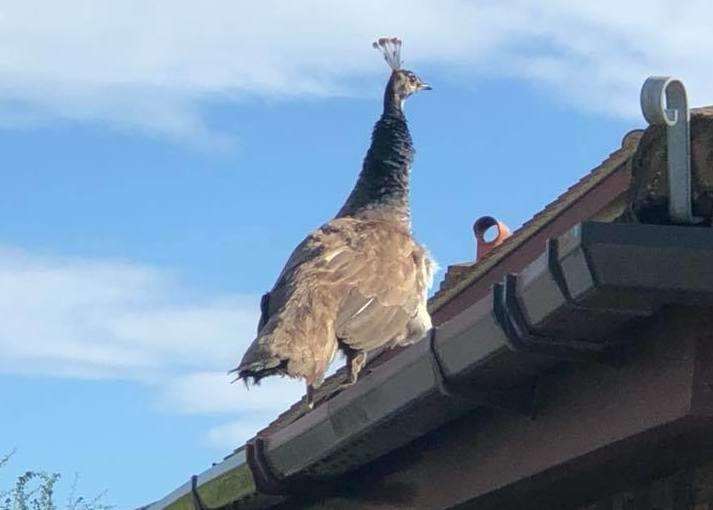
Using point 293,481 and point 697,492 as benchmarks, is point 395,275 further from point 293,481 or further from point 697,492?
point 697,492

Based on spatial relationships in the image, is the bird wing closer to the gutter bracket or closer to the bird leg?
the bird leg

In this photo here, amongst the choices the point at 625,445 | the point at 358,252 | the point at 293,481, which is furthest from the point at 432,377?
the point at 358,252

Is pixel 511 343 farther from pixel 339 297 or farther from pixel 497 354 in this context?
pixel 339 297

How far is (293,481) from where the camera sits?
535 cm

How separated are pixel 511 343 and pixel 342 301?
3.15m

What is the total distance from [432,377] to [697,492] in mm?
689

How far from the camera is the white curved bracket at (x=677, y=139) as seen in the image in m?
3.53

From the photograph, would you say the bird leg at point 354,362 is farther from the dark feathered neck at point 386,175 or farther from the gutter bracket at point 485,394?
the gutter bracket at point 485,394

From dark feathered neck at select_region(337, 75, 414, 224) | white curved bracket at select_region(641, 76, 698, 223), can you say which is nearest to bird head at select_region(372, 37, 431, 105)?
dark feathered neck at select_region(337, 75, 414, 224)

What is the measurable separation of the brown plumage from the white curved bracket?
9.54ft

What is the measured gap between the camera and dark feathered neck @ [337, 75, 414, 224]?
8.84m

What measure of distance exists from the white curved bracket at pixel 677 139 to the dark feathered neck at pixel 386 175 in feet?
16.7

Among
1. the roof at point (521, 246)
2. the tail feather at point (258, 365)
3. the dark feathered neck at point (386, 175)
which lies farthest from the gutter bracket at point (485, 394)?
the dark feathered neck at point (386, 175)

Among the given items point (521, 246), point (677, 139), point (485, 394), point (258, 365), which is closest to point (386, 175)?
point (521, 246)
